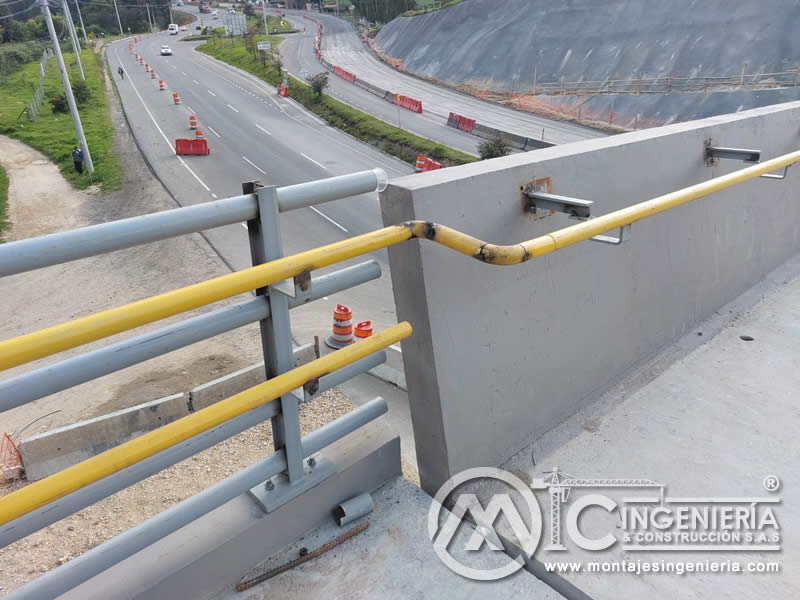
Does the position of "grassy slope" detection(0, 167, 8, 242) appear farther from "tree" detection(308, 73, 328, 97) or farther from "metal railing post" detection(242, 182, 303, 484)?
"metal railing post" detection(242, 182, 303, 484)

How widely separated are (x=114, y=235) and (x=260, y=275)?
383 millimetres

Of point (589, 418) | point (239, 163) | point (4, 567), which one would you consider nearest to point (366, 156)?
point (239, 163)

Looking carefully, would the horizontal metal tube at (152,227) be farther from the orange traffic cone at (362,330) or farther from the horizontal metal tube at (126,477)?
the orange traffic cone at (362,330)

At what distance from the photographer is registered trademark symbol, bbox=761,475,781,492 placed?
8.18 feet

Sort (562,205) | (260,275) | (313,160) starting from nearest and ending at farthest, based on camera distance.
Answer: (260,275) → (562,205) → (313,160)

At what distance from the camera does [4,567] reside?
577cm

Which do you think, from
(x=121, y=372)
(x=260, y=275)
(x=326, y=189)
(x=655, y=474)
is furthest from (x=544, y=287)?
(x=121, y=372)

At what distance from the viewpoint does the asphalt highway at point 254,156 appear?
1527 centimetres

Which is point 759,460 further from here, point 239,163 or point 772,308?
point 239,163

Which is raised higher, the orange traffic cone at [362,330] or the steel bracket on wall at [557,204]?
the steel bracket on wall at [557,204]

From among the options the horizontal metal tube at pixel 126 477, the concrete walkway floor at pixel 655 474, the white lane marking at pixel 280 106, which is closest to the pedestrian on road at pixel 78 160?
the white lane marking at pixel 280 106

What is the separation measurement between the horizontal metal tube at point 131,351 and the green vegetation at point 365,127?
2488 cm

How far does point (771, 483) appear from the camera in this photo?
8.27 feet

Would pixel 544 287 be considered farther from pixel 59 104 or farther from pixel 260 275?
pixel 59 104
